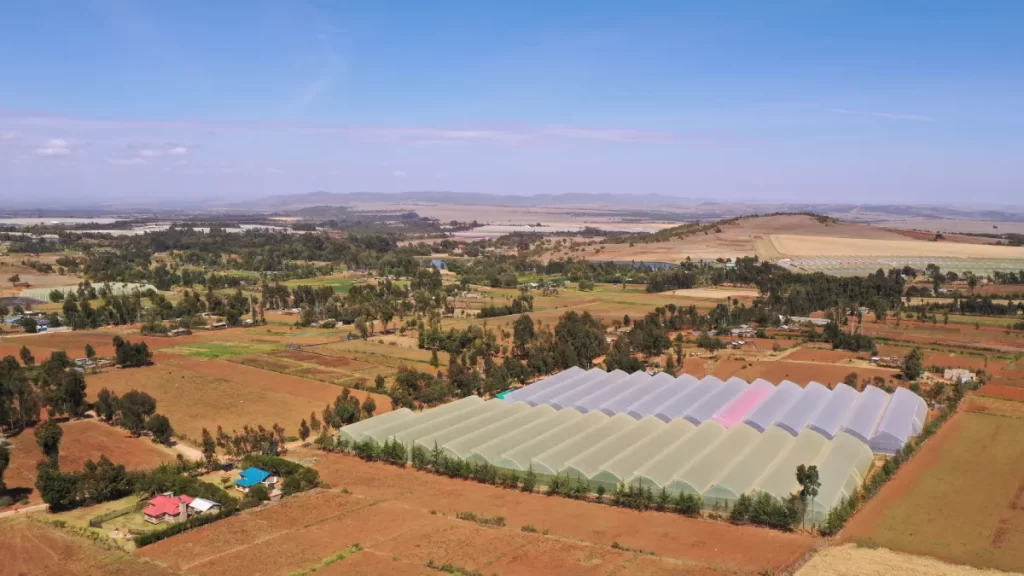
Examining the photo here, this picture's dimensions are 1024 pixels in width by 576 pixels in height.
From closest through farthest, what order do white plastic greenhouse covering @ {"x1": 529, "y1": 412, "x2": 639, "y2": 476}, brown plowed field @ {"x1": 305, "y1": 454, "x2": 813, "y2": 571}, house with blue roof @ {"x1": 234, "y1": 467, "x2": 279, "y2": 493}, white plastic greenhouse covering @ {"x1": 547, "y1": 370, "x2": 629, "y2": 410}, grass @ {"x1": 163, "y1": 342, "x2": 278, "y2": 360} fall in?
brown plowed field @ {"x1": 305, "y1": 454, "x2": 813, "y2": 571} < house with blue roof @ {"x1": 234, "y1": 467, "x2": 279, "y2": 493} < white plastic greenhouse covering @ {"x1": 529, "y1": 412, "x2": 639, "y2": 476} < white plastic greenhouse covering @ {"x1": 547, "y1": 370, "x2": 629, "y2": 410} < grass @ {"x1": 163, "y1": 342, "x2": 278, "y2": 360}

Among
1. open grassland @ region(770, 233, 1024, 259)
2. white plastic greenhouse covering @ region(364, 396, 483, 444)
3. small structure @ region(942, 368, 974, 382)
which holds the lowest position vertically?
small structure @ region(942, 368, 974, 382)

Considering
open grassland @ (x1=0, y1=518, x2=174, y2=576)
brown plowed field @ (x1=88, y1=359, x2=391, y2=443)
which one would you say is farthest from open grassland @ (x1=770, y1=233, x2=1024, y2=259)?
open grassland @ (x1=0, y1=518, x2=174, y2=576)

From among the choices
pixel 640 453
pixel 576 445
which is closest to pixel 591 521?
pixel 640 453

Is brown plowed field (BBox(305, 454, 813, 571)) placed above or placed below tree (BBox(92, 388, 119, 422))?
below

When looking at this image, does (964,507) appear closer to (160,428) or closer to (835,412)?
(835,412)

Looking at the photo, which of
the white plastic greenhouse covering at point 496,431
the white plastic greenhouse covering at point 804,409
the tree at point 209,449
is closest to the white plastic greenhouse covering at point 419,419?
the white plastic greenhouse covering at point 496,431

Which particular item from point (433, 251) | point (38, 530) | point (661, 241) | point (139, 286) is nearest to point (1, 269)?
point (139, 286)

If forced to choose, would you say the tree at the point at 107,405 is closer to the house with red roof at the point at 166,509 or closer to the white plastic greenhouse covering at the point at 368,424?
the white plastic greenhouse covering at the point at 368,424

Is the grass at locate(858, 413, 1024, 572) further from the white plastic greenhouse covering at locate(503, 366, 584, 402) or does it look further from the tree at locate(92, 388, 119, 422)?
the tree at locate(92, 388, 119, 422)

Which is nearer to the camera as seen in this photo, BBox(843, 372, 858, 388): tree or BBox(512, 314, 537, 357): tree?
BBox(843, 372, 858, 388): tree
